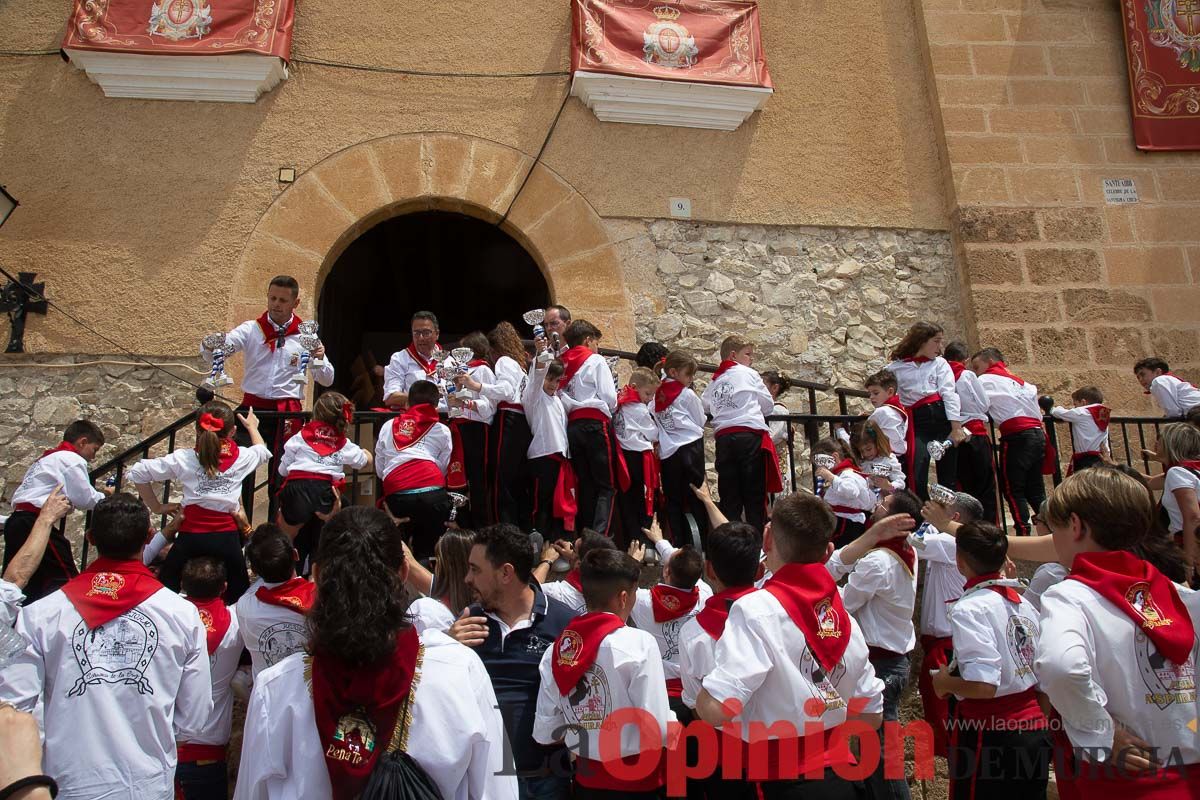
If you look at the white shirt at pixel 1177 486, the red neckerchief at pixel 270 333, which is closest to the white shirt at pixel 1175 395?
the white shirt at pixel 1177 486

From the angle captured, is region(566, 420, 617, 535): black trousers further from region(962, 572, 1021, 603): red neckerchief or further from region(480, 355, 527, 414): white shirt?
region(962, 572, 1021, 603): red neckerchief

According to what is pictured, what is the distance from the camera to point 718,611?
10.6 ft

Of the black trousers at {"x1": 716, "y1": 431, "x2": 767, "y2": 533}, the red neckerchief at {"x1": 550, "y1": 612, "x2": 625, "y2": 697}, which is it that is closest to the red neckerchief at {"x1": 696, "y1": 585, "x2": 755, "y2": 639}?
the red neckerchief at {"x1": 550, "y1": 612, "x2": 625, "y2": 697}

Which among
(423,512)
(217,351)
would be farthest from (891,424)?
(217,351)

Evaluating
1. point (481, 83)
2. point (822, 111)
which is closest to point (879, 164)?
point (822, 111)

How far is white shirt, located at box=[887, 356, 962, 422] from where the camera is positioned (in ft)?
20.9

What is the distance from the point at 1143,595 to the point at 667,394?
3618mm

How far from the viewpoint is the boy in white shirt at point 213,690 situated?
3.73 metres

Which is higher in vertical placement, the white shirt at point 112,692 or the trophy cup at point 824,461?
the trophy cup at point 824,461

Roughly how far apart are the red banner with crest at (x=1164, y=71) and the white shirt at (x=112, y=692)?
9.19 metres

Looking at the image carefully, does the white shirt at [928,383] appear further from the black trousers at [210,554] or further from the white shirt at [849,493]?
the black trousers at [210,554]

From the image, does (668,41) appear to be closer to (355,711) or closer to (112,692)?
(112,692)

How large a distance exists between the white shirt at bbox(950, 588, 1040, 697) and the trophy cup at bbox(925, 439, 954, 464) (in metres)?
2.58

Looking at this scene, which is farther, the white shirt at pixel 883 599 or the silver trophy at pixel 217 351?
the silver trophy at pixel 217 351
